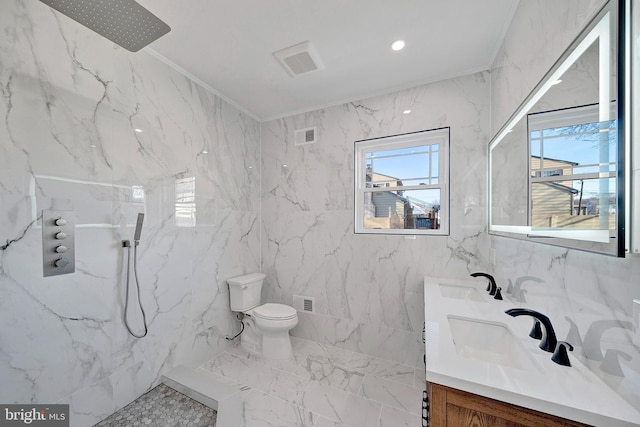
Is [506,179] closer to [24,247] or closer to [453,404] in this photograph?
[453,404]

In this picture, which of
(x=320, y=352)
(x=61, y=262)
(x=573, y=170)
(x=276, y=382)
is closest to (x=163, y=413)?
(x=276, y=382)

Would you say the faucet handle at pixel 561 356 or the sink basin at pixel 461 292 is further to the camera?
the sink basin at pixel 461 292

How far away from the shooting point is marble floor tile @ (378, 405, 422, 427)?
1.58 meters

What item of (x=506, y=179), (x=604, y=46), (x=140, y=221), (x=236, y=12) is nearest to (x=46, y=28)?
(x=236, y=12)

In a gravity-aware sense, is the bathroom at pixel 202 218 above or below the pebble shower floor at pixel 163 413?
above

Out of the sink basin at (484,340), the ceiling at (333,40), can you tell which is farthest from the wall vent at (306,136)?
the sink basin at (484,340)

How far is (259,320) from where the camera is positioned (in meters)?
2.29

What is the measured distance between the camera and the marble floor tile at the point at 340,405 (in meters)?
1.63

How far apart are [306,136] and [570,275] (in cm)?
241

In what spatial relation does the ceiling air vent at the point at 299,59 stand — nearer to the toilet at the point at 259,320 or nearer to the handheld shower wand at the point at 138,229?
the handheld shower wand at the point at 138,229

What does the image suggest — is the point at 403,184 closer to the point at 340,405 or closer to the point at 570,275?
the point at 570,275

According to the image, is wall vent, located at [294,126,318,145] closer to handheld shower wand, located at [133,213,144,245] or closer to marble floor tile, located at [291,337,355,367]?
handheld shower wand, located at [133,213,144,245]

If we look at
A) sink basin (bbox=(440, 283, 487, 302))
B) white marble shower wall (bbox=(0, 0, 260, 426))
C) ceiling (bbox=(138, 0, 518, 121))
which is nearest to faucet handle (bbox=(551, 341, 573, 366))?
sink basin (bbox=(440, 283, 487, 302))

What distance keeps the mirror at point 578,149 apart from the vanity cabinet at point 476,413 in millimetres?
520
